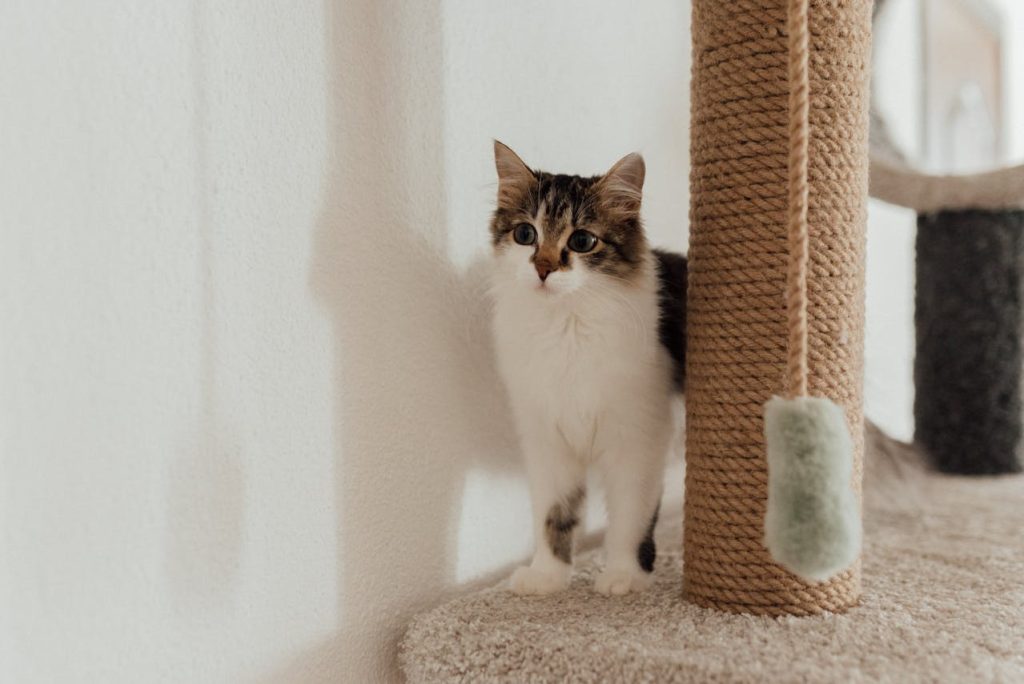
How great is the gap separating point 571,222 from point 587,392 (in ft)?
0.73

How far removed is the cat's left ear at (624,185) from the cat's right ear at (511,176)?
0.10 m

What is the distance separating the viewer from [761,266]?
963 millimetres

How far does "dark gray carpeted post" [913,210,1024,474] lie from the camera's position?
179 cm

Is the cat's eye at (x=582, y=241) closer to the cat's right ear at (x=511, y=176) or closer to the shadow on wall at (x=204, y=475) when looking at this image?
the cat's right ear at (x=511, y=176)

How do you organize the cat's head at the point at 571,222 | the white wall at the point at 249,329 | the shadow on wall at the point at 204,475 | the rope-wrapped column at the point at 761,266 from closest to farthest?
the white wall at the point at 249,329 → the shadow on wall at the point at 204,475 → the rope-wrapped column at the point at 761,266 → the cat's head at the point at 571,222

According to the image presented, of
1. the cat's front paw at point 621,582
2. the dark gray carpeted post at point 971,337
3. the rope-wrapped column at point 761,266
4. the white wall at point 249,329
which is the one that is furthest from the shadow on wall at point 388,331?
the dark gray carpeted post at point 971,337

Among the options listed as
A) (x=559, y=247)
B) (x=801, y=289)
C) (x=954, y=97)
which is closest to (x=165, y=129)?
(x=559, y=247)

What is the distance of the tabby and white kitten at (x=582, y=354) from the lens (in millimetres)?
1073

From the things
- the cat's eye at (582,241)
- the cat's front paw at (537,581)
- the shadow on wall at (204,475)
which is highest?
the cat's eye at (582,241)

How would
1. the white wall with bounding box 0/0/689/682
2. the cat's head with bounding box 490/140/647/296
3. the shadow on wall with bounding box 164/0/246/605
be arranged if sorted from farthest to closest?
the cat's head with bounding box 490/140/647/296
the shadow on wall with bounding box 164/0/246/605
the white wall with bounding box 0/0/689/682

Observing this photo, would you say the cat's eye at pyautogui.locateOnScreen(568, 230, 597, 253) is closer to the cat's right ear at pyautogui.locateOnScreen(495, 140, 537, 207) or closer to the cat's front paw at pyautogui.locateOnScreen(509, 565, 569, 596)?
the cat's right ear at pyautogui.locateOnScreen(495, 140, 537, 207)

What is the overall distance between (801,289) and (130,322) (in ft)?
2.04

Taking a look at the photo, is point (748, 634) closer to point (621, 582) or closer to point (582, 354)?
point (621, 582)

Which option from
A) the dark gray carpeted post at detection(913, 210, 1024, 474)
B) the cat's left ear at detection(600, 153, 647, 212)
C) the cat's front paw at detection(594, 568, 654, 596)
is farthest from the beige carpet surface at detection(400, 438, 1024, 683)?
the dark gray carpeted post at detection(913, 210, 1024, 474)
